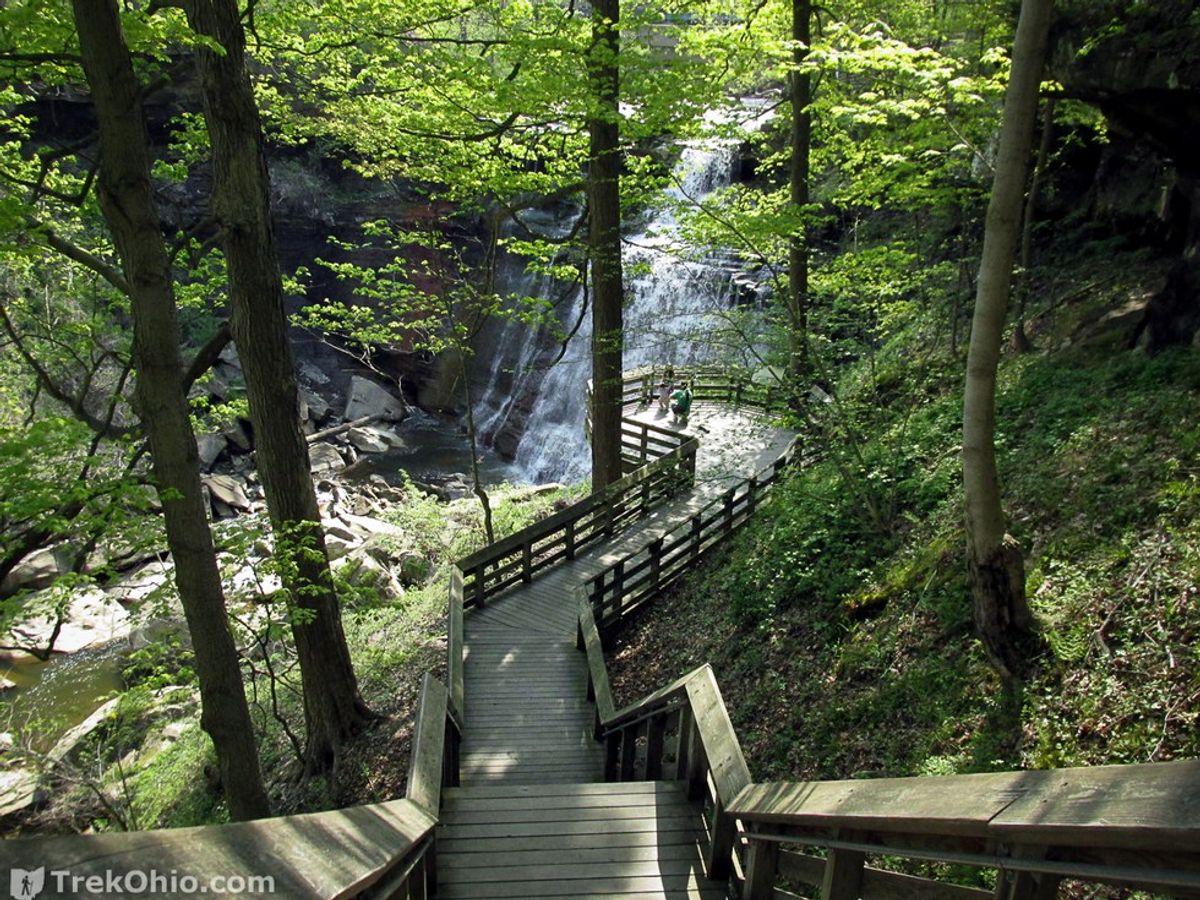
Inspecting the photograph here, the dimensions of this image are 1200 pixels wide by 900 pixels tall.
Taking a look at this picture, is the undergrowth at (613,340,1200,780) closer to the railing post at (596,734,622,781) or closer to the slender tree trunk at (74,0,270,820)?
the railing post at (596,734,622,781)

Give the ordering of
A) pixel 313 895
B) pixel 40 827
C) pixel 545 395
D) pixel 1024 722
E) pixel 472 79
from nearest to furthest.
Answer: pixel 313 895 → pixel 1024 722 → pixel 40 827 → pixel 472 79 → pixel 545 395

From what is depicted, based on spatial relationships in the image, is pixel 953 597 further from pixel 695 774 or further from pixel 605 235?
pixel 605 235

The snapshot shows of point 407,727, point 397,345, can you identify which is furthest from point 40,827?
point 397,345

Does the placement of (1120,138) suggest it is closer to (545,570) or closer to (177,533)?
(545,570)

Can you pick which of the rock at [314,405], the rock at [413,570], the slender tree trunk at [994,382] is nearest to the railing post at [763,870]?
the slender tree trunk at [994,382]

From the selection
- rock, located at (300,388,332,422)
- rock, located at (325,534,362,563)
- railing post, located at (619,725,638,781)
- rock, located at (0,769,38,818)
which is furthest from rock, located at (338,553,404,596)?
rock, located at (300,388,332,422)

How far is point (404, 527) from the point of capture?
16703mm

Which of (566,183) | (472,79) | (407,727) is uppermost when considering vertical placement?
(472,79)

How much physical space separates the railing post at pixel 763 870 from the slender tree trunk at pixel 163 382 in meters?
3.72

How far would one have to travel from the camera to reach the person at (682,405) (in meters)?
16.8

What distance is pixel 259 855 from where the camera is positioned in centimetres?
205

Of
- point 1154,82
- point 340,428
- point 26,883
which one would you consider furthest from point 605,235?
point 340,428

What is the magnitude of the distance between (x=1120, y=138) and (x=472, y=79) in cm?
1010

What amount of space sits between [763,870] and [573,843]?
1365 mm
